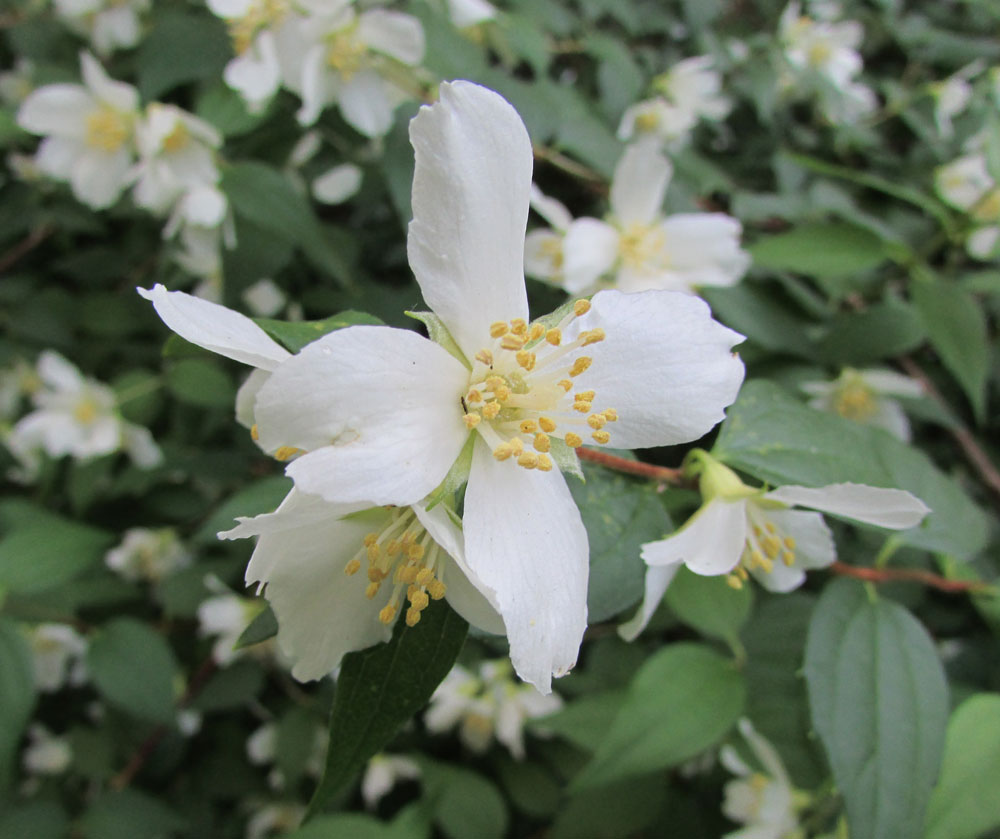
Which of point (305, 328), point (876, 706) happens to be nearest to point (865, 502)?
point (876, 706)

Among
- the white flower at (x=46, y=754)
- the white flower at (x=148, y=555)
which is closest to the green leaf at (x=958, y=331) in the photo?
the white flower at (x=148, y=555)

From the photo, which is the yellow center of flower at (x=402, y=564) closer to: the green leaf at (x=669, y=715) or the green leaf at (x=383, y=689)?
the green leaf at (x=383, y=689)

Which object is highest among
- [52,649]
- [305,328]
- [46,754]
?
[305,328]

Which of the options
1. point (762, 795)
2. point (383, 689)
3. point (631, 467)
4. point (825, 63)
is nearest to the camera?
point (383, 689)

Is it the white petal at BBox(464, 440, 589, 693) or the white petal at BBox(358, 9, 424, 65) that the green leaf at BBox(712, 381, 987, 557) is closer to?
the white petal at BBox(464, 440, 589, 693)

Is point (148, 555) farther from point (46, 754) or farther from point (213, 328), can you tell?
point (213, 328)
